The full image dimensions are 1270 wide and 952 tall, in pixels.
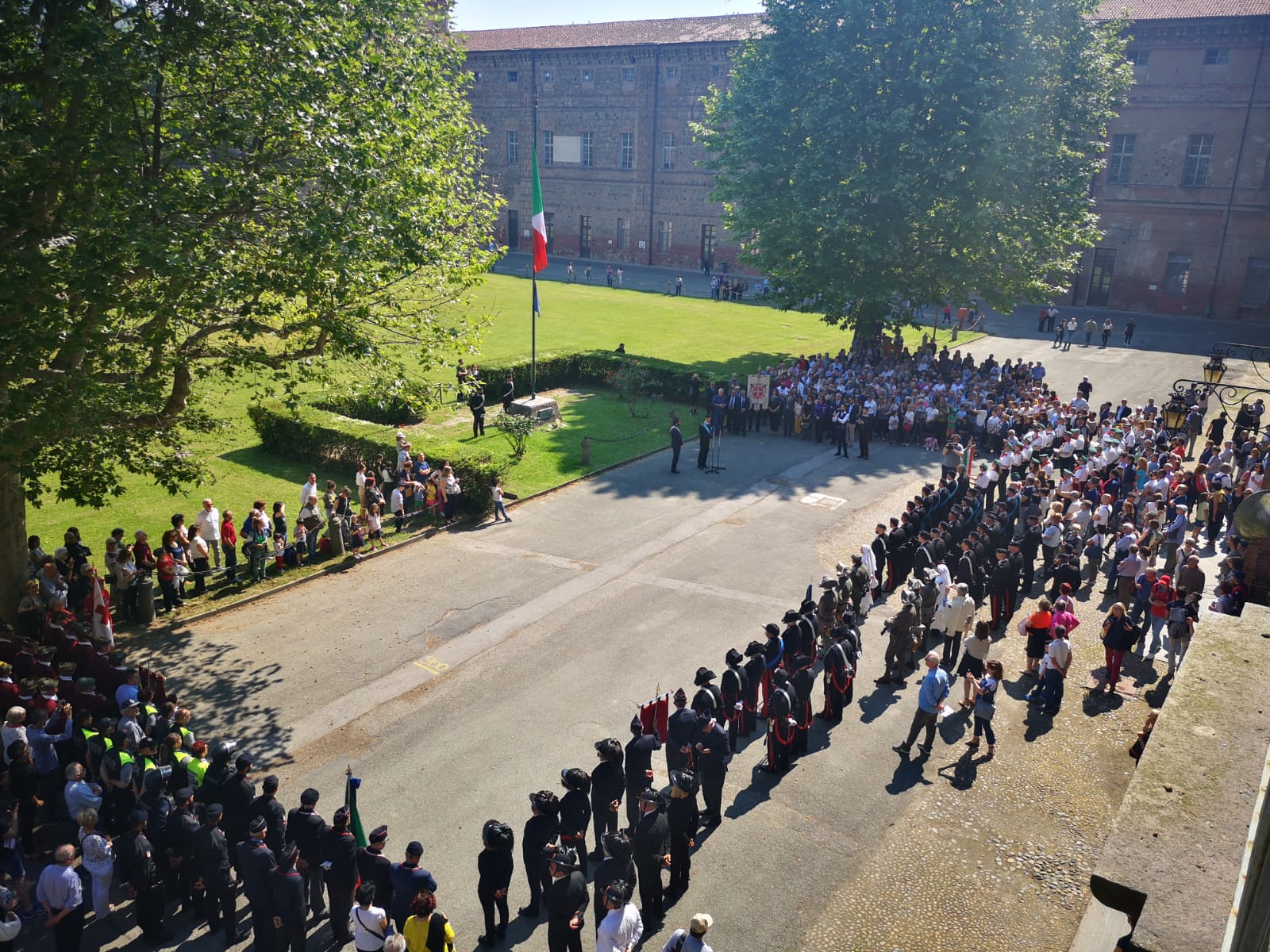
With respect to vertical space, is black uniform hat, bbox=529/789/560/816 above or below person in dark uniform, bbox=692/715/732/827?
above

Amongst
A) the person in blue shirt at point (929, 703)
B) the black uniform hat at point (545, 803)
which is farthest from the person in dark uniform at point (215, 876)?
the person in blue shirt at point (929, 703)

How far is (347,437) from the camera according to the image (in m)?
23.9

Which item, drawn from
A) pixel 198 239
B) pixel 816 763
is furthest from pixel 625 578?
pixel 198 239

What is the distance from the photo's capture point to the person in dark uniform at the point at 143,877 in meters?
8.65

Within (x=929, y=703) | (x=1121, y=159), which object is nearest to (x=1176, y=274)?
(x=1121, y=159)

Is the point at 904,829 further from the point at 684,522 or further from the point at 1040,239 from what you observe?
the point at 1040,239

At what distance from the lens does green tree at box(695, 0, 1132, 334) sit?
1197 inches

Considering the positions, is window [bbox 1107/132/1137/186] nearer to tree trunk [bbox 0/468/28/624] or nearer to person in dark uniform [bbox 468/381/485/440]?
person in dark uniform [bbox 468/381/485/440]

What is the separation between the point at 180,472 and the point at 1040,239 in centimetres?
2876

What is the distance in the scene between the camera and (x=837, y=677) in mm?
12500

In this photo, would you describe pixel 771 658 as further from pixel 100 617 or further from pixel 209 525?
pixel 209 525

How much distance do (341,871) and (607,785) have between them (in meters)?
2.80

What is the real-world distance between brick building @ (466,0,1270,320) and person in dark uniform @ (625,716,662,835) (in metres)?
44.4

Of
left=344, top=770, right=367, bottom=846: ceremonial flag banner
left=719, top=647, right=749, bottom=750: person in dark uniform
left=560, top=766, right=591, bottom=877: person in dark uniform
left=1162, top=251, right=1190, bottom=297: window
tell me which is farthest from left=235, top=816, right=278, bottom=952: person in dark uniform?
left=1162, top=251, right=1190, bottom=297: window
